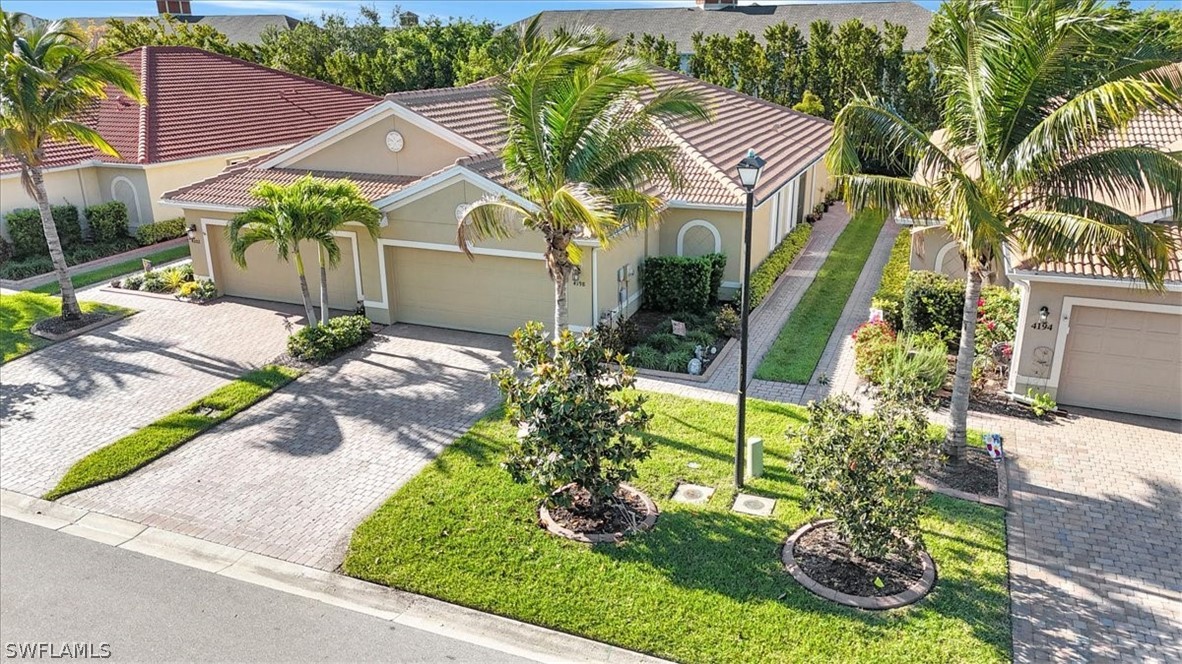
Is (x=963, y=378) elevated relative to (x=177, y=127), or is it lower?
lower

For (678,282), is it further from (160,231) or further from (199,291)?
(160,231)

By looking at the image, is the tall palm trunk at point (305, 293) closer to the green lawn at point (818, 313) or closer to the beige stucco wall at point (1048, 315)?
the green lawn at point (818, 313)

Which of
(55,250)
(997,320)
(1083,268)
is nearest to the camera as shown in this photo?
(1083,268)

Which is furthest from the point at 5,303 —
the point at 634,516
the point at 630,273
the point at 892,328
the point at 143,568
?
the point at 892,328

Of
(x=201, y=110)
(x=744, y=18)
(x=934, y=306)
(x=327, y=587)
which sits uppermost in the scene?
(x=744, y=18)

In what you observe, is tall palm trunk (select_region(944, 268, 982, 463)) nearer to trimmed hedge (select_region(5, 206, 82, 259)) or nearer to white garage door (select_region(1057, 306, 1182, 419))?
white garage door (select_region(1057, 306, 1182, 419))

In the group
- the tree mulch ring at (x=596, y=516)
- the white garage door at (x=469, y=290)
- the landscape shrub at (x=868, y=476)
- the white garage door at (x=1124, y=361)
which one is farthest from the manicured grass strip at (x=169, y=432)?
the white garage door at (x=1124, y=361)

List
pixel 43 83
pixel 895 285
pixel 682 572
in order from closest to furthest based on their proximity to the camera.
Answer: pixel 682 572 < pixel 43 83 < pixel 895 285

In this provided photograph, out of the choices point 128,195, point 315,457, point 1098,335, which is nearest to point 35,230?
point 128,195
